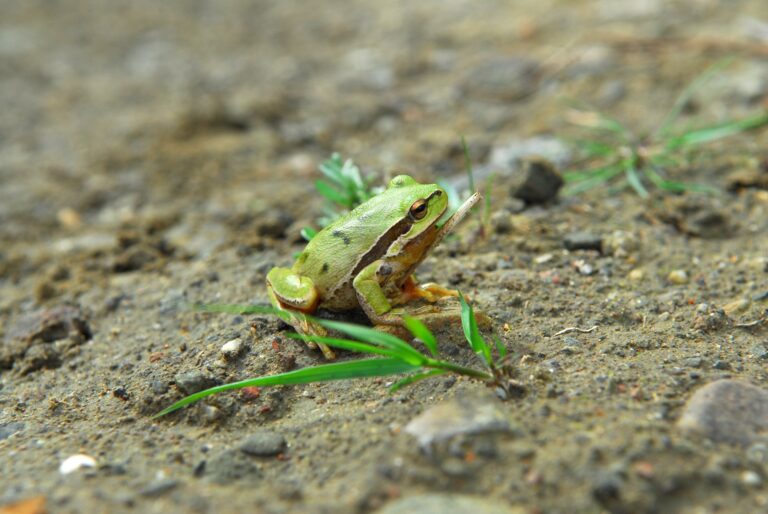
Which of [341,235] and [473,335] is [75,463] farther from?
[473,335]

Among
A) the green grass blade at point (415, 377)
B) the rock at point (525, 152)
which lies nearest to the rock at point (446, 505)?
the green grass blade at point (415, 377)

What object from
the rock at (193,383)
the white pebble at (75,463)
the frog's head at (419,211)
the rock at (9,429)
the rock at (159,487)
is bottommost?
the rock at (159,487)

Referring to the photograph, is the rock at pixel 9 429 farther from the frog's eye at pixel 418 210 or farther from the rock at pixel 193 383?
the frog's eye at pixel 418 210

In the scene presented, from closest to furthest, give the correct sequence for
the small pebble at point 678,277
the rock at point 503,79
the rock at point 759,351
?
the rock at point 759,351 → the small pebble at point 678,277 → the rock at point 503,79

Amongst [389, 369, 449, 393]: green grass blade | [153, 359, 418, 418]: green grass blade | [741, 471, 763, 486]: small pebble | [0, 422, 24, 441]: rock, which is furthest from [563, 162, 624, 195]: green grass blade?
[0, 422, 24, 441]: rock

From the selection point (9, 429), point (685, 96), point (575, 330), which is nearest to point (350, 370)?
point (575, 330)

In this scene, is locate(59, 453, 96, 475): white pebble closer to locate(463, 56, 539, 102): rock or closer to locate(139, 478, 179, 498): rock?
locate(139, 478, 179, 498): rock

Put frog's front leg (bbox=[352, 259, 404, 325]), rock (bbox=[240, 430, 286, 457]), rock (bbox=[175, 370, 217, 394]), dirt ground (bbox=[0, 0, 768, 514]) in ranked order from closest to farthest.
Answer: dirt ground (bbox=[0, 0, 768, 514]), rock (bbox=[240, 430, 286, 457]), rock (bbox=[175, 370, 217, 394]), frog's front leg (bbox=[352, 259, 404, 325])
